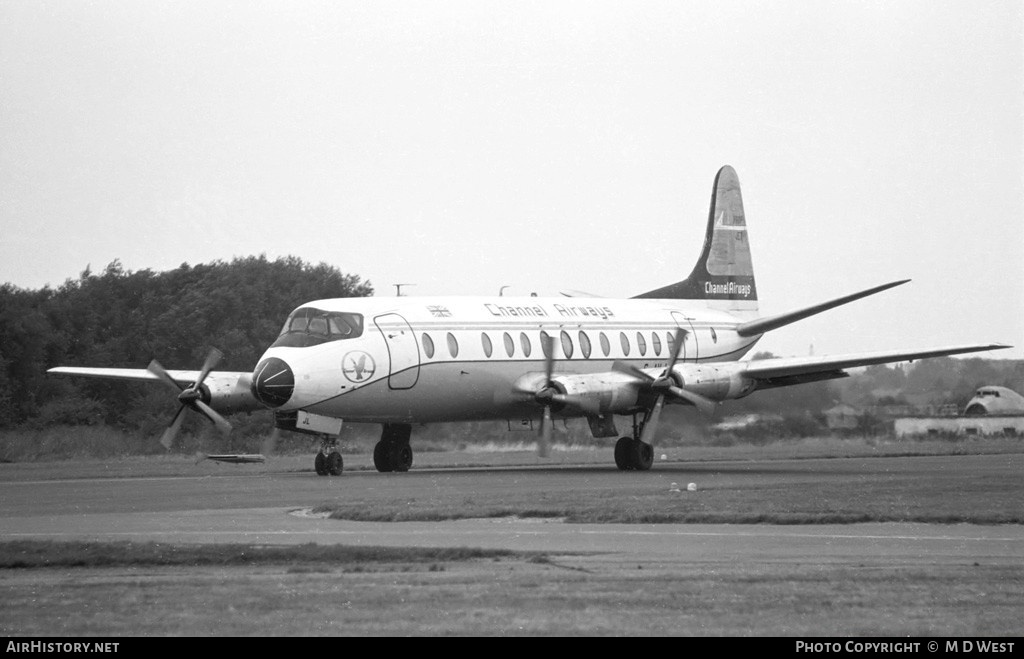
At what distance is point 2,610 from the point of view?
1062 centimetres

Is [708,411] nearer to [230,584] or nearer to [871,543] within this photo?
[871,543]

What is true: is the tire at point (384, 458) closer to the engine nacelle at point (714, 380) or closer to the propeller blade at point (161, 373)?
the propeller blade at point (161, 373)

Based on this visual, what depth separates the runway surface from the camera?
14438mm

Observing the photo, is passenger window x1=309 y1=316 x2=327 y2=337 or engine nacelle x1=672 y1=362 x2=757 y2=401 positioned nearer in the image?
passenger window x1=309 y1=316 x2=327 y2=337

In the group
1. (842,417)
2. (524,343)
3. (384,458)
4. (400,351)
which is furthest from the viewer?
(842,417)

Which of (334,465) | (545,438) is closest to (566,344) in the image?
(545,438)

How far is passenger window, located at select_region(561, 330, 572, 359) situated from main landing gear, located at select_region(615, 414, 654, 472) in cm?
269

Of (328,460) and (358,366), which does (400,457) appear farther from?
(358,366)

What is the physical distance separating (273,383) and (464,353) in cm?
489

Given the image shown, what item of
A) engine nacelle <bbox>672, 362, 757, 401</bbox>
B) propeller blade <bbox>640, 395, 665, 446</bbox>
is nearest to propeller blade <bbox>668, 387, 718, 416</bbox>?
engine nacelle <bbox>672, 362, 757, 401</bbox>

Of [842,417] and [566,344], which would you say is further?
[842,417]

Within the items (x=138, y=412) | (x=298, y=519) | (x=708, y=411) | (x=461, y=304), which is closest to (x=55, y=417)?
(x=138, y=412)

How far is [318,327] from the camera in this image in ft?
Answer: 97.0

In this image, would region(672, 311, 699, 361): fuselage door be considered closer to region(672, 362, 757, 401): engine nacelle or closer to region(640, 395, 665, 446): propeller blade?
region(672, 362, 757, 401): engine nacelle
